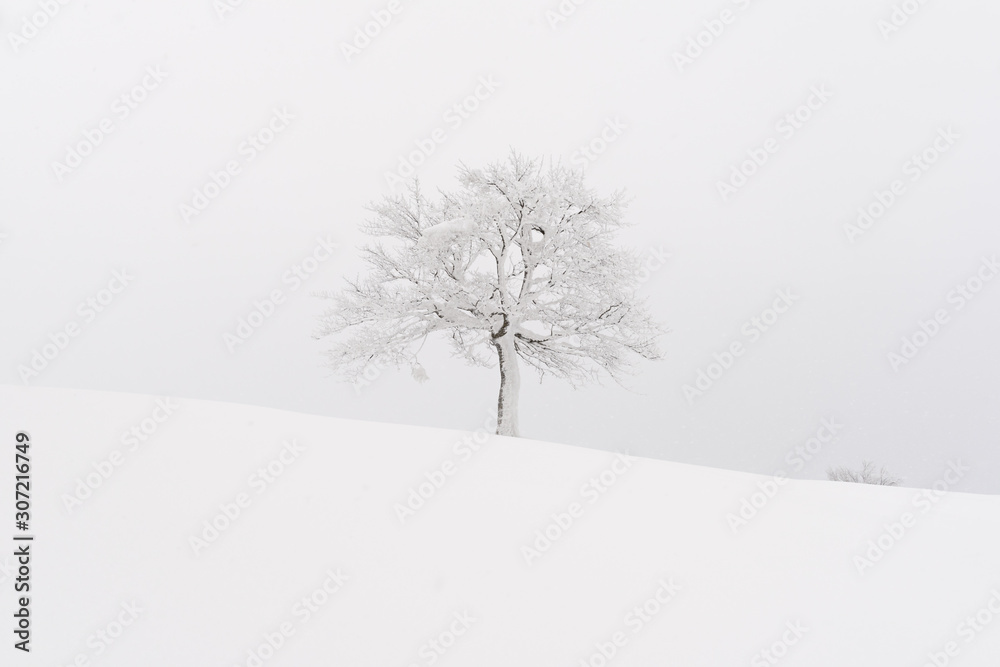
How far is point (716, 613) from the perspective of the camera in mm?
4969

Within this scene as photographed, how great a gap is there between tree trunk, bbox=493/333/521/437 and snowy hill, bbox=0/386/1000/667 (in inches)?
206

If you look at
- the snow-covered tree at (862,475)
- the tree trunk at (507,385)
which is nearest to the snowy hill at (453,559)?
the tree trunk at (507,385)

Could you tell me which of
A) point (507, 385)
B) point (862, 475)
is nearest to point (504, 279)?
point (507, 385)

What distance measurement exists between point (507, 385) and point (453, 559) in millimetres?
8111

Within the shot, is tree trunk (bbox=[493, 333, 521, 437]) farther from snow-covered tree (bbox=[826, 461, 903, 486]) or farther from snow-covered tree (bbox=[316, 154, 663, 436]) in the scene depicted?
snow-covered tree (bbox=[826, 461, 903, 486])

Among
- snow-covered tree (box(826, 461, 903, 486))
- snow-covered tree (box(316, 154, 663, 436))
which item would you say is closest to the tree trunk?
snow-covered tree (box(316, 154, 663, 436))

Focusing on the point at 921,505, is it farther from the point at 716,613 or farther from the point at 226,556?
the point at 226,556

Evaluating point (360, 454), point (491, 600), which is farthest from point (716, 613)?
point (360, 454)

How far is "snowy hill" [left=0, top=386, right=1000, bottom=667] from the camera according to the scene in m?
4.59

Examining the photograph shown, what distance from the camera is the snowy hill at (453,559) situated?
459cm

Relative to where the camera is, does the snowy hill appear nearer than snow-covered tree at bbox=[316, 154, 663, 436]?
Yes

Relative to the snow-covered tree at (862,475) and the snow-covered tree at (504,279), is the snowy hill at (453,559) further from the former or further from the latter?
the snow-covered tree at (862,475)

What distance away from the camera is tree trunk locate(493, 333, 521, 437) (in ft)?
43.7

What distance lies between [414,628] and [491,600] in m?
0.66
